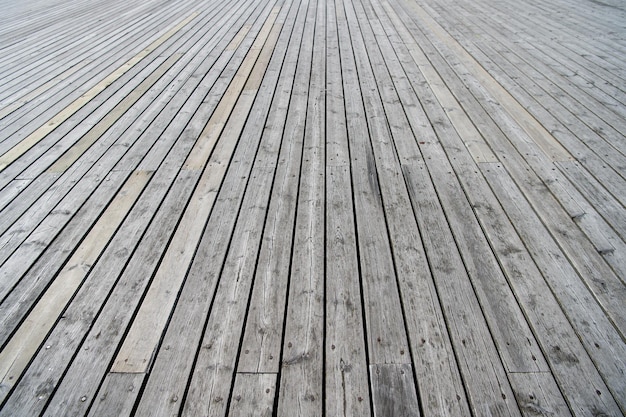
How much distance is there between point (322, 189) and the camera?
2369 millimetres

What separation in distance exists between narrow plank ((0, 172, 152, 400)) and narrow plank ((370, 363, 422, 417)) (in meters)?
1.32

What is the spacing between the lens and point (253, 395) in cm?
138

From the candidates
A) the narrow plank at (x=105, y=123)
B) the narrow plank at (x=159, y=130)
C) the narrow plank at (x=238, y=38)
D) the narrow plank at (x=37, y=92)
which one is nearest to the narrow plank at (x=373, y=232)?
the narrow plank at (x=159, y=130)

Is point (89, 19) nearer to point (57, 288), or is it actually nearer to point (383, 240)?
point (57, 288)

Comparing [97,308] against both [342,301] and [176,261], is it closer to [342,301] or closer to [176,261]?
[176,261]

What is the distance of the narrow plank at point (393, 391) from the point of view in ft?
4.35

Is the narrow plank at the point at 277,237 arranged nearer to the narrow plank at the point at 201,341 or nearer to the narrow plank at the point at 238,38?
the narrow plank at the point at 201,341

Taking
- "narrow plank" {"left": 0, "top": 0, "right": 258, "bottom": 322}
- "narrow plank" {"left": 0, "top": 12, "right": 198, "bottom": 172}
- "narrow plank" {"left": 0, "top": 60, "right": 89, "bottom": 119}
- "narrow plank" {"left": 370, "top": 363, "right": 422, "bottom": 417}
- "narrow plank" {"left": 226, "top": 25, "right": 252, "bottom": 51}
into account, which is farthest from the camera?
"narrow plank" {"left": 226, "top": 25, "right": 252, "bottom": 51}

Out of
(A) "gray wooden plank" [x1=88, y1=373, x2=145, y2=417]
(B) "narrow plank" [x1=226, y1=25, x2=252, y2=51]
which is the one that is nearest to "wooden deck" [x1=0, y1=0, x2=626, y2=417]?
(A) "gray wooden plank" [x1=88, y1=373, x2=145, y2=417]

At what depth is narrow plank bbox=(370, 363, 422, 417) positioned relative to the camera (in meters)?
1.33

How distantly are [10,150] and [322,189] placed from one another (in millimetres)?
2403

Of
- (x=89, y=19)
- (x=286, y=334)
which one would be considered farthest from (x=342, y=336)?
(x=89, y=19)

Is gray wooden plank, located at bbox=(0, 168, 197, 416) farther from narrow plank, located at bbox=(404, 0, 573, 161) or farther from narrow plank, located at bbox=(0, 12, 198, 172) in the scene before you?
narrow plank, located at bbox=(404, 0, 573, 161)

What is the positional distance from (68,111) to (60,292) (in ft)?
7.57
